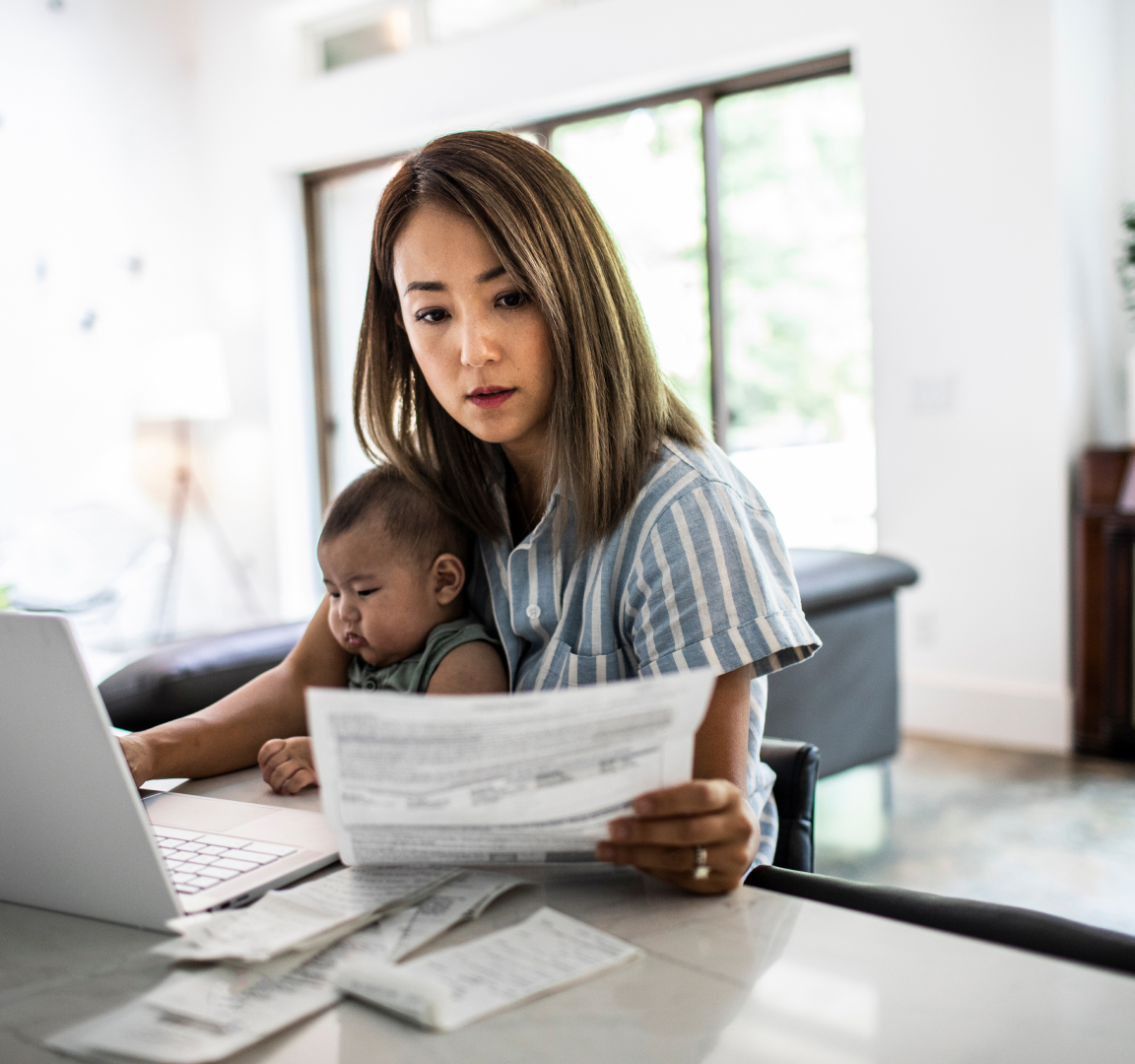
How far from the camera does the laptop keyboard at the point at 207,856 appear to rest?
0.80 m

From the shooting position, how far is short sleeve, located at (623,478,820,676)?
2.98ft

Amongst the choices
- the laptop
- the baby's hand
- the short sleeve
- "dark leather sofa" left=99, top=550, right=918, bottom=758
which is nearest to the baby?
the baby's hand

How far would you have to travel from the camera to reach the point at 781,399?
4.14 metres

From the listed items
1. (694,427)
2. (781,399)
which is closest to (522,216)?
(694,427)

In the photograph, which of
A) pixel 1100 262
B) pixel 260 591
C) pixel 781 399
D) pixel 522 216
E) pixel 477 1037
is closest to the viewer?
pixel 477 1037

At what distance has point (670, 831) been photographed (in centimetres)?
71

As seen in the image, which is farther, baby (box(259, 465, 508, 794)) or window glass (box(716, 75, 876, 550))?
window glass (box(716, 75, 876, 550))

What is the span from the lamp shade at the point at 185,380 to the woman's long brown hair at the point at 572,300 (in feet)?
14.1

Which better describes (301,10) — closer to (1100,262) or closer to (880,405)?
(880,405)

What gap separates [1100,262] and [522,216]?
2.99m

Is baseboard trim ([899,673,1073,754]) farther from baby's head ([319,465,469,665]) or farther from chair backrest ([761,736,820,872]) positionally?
baby's head ([319,465,469,665])

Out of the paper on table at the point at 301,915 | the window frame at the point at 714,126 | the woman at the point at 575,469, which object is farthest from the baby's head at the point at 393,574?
the window frame at the point at 714,126

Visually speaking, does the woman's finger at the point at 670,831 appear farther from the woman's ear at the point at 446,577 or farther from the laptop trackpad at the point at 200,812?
the woman's ear at the point at 446,577

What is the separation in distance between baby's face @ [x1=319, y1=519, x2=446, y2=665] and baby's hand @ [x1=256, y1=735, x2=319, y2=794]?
8.3 inches
